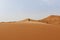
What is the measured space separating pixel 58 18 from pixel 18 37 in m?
5.25

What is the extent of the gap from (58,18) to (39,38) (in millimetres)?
5221

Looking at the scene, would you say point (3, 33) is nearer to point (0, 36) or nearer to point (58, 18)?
point (0, 36)

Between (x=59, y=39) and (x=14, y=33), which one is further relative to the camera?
(x=14, y=33)

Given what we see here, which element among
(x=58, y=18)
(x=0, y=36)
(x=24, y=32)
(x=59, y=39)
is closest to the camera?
(x=59, y=39)

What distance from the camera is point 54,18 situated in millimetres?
6617

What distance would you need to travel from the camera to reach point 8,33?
147 cm

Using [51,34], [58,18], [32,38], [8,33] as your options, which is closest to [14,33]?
Answer: [8,33]

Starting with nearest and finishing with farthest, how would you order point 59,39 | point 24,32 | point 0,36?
point 59,39
point 0,36
point 24,32

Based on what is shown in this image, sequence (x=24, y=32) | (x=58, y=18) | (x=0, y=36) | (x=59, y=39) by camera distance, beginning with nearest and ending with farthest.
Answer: (x=59, y=39), (x=0, y=36), (x=24, y=32), (x=58, y=18)

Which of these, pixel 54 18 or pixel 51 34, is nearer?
pixel 51 34

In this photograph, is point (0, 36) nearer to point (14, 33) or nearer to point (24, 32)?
point (14, 33)

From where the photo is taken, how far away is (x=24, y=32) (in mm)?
1508

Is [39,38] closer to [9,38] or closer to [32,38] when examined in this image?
[32,38]

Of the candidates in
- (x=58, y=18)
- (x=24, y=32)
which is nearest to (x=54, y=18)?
(x=58, y=18)
